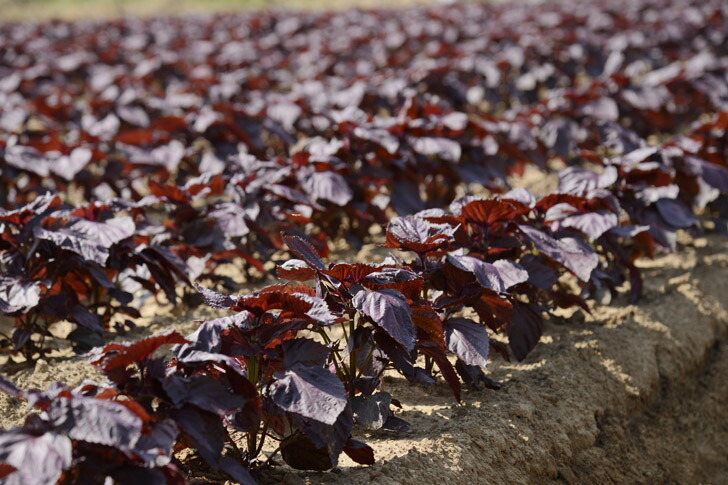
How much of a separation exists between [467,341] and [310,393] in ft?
1.90

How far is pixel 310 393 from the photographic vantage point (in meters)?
1.66

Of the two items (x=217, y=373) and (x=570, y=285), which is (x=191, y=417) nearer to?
(x=217, y=373)

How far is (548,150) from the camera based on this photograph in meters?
5.04

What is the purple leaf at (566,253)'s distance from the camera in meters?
2.43

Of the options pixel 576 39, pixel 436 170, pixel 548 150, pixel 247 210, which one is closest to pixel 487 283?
pixel 247 210

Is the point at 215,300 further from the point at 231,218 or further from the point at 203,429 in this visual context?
the point at 231,218

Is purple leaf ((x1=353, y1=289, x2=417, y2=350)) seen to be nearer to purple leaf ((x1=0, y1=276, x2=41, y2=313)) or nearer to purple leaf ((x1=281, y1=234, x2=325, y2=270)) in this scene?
purple leaf ((x1=281, y1=234, x2=325, y2=270))

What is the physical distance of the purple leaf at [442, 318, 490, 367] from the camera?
202 cm

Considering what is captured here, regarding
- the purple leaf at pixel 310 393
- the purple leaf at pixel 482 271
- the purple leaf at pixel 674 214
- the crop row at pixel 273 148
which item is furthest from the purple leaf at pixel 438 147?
the purple leaf at pixel 310 393

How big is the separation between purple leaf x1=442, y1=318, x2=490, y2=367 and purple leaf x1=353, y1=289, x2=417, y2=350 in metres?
0.24

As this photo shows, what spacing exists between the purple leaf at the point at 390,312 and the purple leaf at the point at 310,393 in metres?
0.20

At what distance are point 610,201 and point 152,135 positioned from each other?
2.50 metres

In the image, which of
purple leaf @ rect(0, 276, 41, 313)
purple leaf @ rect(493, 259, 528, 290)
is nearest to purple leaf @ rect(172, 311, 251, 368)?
purple leaf @ rect(493, 259, 528, 290)

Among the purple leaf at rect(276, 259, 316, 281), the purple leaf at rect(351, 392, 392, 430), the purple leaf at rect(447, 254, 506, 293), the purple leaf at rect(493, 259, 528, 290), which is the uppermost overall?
the purple leaf at rect(276, 259, 316, 281)
